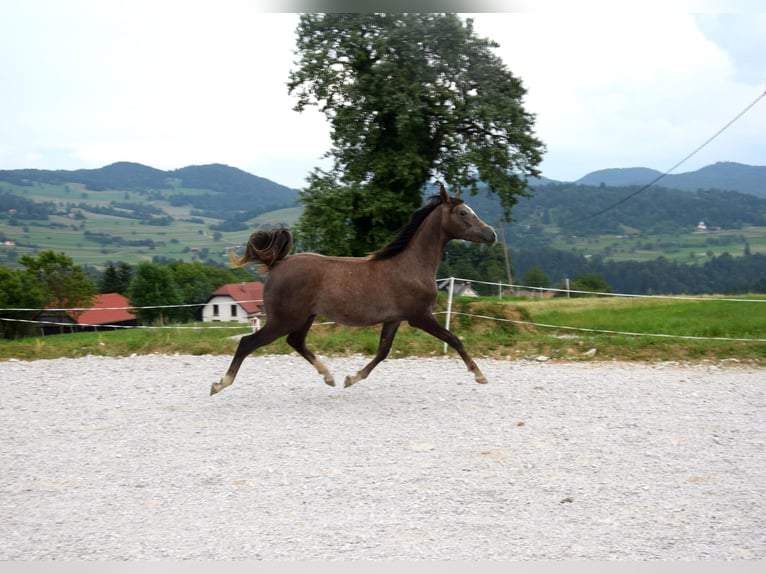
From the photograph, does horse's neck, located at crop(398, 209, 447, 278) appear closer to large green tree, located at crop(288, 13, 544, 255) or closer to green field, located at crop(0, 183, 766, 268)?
large green tree, located at crop(288, 13, 544, 255)

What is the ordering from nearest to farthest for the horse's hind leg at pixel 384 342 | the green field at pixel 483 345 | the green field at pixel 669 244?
the horse's hind leg at pixel 384 342 → the green field at pixel 483 345 → the green field at pixel 669 244

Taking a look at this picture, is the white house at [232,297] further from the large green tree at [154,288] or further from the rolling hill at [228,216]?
the rolling hill at [228,216]

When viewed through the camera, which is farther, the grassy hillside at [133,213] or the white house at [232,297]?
the grassy hillside at [133,213]

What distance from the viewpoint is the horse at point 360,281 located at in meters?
7.15

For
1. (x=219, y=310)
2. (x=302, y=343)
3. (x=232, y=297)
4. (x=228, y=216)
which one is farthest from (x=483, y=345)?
(x=228, y=216)

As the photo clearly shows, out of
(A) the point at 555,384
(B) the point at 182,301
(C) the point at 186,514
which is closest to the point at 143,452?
(C) the point at 186,514

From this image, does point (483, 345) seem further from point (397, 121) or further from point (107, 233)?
point (107, 233)

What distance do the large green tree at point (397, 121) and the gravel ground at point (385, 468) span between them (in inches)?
264

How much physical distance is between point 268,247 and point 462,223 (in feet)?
7.12

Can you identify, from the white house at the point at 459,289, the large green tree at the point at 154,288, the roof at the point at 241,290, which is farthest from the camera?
the large green tree at the point at 154,288

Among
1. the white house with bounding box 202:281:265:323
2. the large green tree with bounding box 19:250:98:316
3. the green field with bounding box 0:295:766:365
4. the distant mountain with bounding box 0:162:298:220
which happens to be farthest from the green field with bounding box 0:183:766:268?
the green field with bounding box 0:295:766:365

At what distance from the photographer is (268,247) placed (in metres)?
7.27

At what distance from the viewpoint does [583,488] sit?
4812 mm

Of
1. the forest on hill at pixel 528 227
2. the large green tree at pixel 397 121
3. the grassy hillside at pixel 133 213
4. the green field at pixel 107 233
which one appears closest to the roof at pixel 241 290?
the forest on hill at pixel 528 227
